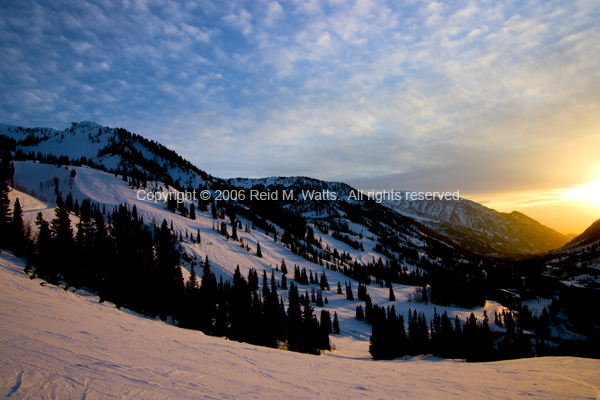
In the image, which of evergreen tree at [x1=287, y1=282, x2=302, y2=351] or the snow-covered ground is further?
evergreen tree at [x1=287, y1=282, x2=302, y2=351]

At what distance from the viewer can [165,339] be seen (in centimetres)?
2034

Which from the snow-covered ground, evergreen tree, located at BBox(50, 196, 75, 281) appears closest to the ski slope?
evergreen tree, located at BBox(50, 196, 75, 281)

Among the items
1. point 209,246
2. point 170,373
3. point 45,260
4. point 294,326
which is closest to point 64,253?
point 45,260

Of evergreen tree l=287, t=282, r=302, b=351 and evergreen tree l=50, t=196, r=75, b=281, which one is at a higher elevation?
evergreen tree l=50, t=196, r=75, b=281

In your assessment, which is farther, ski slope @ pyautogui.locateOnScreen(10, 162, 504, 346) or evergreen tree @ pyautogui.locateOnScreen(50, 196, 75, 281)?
ski slope @ pyautogui.locateOnScreen(10, 162, 504, 346)

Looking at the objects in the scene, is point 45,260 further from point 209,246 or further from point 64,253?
point 209,246

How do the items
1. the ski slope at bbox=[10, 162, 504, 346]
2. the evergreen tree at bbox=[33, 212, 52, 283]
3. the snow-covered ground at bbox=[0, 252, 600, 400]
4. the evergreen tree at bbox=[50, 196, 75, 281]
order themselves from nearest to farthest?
1. the snow-covered ground at bbox=[0, 252, 600, 400]
2. the evergreen tree at bbox=[33, 212, 52, 283]
3. the evergreen tree at bbox=[50, 196, 75, 281]
4. the ski slope at bbox=[10, 162, 504, 346]

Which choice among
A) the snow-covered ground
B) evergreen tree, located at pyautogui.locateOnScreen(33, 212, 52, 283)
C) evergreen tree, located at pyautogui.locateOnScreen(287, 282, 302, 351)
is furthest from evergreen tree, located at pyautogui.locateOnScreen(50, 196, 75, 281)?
evergreen tree, located at pyautogui.locateOnScreen(287, 282, 302, 351)

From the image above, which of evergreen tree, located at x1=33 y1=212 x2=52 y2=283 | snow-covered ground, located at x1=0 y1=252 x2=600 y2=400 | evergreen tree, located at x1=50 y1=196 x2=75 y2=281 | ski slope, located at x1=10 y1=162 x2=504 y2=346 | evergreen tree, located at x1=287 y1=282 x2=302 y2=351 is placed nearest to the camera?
snow-covered ground, located at x1=0 y1=252 x2=600 y2=400

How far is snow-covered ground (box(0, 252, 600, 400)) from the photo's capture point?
9.91m

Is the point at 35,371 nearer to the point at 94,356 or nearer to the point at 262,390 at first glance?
the point at 94,356

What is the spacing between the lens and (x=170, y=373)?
41.9ft

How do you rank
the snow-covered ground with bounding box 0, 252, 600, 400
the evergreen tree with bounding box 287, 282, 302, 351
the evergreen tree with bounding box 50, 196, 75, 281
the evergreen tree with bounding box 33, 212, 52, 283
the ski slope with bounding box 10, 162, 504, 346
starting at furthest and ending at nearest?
1. the ski slope with bounding box 10, 162, 504, 346
2. the evergreen tree with bounding box 287, 282, 302, 351
3. the evergreen tree with bounding box 50, 196, 75, 281
4. the evergreen tree with bounding box 33, 212, 52, 283
5. the snow-covered ground with bounding box 0, 252, 600, 400

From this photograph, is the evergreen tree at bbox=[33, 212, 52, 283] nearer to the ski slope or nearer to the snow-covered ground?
the snow-covered ground
